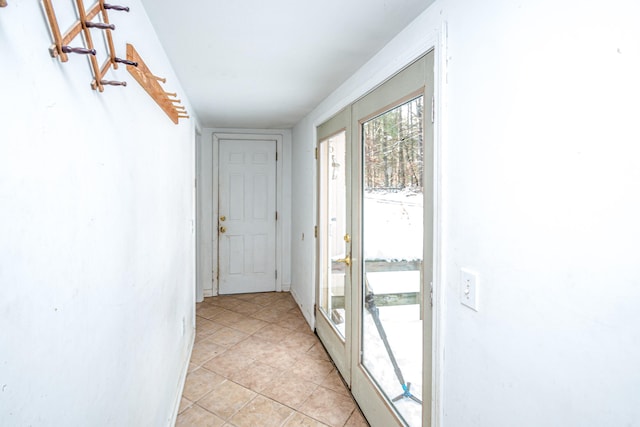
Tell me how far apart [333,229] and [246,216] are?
207 centimetres

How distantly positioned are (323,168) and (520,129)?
215 centimetres

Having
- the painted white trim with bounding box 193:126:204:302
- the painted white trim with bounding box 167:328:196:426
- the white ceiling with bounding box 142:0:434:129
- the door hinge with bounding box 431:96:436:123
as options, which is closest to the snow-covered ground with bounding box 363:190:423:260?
the door hinge with bounding box 431:96:436:123

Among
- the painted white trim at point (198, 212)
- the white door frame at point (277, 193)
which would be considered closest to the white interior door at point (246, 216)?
the white door frame at point (277, 193)

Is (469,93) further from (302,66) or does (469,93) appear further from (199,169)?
(199,169)

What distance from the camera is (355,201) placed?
88.0 inches

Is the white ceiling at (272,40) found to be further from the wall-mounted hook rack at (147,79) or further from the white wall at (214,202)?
the white wall at (214,202)

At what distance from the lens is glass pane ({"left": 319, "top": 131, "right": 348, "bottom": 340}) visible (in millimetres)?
2576

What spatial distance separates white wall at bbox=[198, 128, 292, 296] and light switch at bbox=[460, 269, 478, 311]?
11.8ft

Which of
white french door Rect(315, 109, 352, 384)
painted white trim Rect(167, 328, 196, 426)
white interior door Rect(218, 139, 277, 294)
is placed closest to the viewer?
painted white trim Rect(167, 328, 196, 426)

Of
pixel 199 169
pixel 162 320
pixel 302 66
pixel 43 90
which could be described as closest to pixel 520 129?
pixel 43 90

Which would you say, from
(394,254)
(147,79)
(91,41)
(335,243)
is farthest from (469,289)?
(335,243)

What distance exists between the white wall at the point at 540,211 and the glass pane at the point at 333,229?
127cm

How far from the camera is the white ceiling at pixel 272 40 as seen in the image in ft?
4.70

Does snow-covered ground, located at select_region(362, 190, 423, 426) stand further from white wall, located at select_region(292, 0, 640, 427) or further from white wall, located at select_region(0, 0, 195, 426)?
white wall, located at select_region(0, 0, 195, 426)
